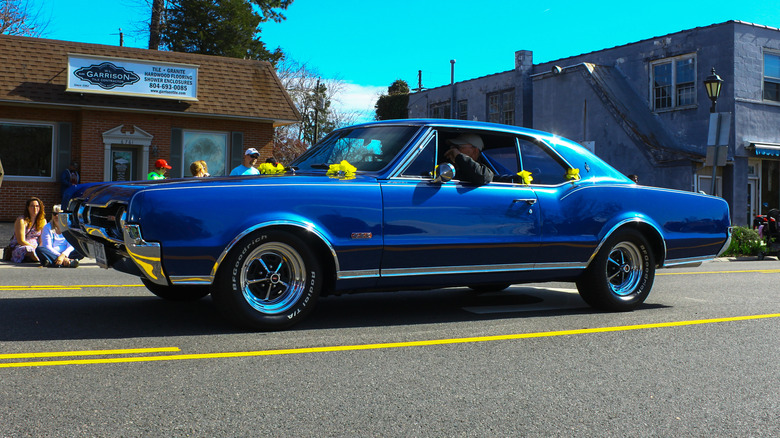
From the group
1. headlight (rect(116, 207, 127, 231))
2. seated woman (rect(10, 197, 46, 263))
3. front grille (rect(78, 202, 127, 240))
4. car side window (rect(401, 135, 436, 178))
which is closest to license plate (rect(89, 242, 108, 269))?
front grille (rect(78, 202, 127, 240))

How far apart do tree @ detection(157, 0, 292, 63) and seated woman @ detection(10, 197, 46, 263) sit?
78.3 ft

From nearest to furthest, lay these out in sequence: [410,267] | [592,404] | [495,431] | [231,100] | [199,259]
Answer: [495,431] → [592,404] → [199,259] → [410,267] → [231,100]

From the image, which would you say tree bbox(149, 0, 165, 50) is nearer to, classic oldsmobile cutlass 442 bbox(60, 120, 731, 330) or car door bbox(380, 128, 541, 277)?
classic oldsmobile cutlass 442 bbox(60, 120, 731, 330)

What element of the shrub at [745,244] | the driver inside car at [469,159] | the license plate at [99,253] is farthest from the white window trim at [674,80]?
the license plate at [99,253]

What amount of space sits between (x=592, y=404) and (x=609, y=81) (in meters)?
24.0

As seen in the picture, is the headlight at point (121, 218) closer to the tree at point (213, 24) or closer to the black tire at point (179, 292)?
the black tire at point (179, 292)

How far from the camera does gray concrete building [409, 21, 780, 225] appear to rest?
→ 2286cm

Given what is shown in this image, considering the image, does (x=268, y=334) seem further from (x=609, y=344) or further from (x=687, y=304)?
(x=687, y=304)

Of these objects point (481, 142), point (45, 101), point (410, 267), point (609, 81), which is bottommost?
point (410, 267)

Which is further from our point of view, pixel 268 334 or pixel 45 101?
pixel 45 101

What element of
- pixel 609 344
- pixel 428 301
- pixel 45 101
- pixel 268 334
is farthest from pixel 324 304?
pixel 45 101

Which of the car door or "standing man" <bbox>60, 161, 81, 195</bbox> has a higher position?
"standing man" <bbox>60, 161, 81, 195</bbox>

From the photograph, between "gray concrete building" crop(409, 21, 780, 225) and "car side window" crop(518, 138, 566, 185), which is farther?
"gray concrete building" crop(409, 21, 780, 225)

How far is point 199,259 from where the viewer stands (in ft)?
16.0
